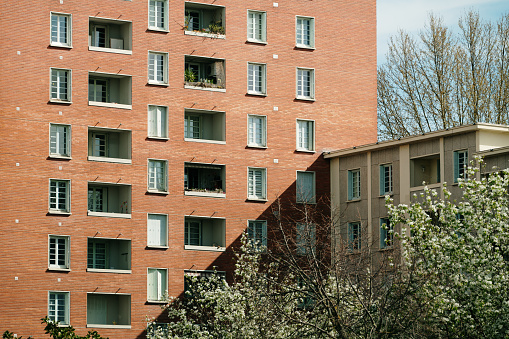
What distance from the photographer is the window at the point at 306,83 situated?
214 feet

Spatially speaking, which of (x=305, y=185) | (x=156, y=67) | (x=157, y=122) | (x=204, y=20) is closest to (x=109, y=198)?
(x=157, y=122)

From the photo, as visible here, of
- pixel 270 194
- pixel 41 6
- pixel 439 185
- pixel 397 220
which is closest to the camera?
pixel 397 220

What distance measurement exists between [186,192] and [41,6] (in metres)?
13.6

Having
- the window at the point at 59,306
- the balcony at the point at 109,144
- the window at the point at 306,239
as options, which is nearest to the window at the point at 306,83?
the balcony at the point at 109,144

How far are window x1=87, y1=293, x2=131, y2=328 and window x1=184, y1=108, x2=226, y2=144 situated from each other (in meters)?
10.5

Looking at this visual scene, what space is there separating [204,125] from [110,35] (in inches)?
309

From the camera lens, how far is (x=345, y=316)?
112ft

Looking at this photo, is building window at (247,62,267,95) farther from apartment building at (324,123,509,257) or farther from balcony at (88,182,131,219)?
balcony at (88,182,131,219)

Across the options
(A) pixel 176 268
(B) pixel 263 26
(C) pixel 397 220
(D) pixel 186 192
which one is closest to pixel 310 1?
(B) pixel 263 26

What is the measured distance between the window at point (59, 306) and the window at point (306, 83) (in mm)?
19169

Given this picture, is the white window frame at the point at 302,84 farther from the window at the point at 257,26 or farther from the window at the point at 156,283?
the window at the point at 156,283

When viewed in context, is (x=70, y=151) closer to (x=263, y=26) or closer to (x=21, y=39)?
(x=21, y=39)

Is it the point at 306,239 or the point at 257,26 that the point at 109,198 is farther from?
the point at 306,239

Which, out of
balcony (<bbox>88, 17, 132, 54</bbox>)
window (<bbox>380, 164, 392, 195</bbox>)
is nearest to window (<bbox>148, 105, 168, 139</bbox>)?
balcony (<bbox>88, 17, 132, 54</bbox>)
